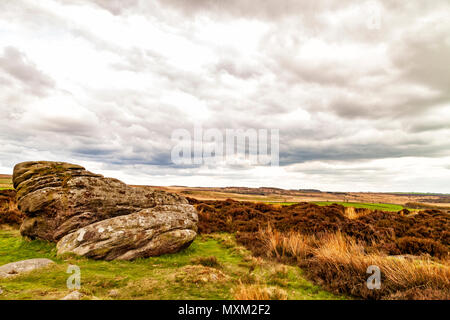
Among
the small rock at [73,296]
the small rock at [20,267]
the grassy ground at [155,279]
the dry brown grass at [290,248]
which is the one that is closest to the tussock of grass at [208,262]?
the grassy ground at [155,279]

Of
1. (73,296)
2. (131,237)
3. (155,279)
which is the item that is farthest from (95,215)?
(73,296)

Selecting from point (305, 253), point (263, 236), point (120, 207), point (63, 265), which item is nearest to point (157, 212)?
point (120, 207)

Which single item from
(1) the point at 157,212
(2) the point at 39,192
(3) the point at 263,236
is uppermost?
(2) the point at 39,192

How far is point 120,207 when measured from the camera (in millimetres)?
12391

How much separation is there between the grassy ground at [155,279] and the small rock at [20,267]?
15.5 inches

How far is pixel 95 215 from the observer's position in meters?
11.6

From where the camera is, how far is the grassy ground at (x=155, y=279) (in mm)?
6125

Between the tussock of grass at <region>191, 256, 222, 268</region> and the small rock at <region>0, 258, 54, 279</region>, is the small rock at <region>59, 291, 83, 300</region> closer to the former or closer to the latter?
the small rock at <region>0, 258, 54, 279</region>

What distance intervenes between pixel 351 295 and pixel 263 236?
708 cm

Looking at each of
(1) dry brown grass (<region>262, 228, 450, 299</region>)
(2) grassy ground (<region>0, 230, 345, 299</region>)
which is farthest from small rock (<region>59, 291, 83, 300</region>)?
(1) dry brown grass (<region>262, 228, 450, 299</region>)

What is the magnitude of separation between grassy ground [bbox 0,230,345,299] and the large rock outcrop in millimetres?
583

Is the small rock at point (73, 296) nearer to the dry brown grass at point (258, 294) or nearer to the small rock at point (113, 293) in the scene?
the small rock at point (113, 293)

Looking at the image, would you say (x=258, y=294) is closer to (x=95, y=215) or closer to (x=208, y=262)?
(x=208, y=262)
